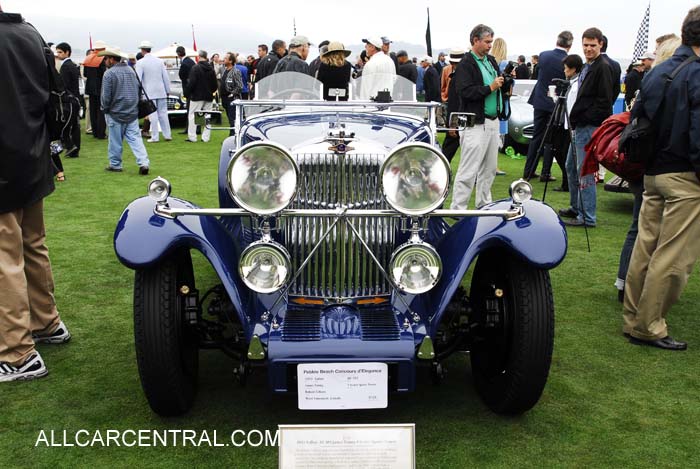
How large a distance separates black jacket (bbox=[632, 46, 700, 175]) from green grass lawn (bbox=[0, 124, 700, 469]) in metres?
1.14

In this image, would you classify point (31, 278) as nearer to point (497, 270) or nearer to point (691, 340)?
point (497, 270)

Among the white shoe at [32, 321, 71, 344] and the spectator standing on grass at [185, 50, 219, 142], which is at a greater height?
the spectator standing on grass at [185, 50, 219, 142]

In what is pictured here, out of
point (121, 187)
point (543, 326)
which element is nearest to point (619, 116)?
point (543, 326)

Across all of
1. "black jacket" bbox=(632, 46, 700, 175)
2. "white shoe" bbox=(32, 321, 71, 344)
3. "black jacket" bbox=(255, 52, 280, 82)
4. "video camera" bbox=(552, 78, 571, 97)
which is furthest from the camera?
"black jacket" bbox=(255, 52, 280, 82)

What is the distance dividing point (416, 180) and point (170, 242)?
1.10 meters

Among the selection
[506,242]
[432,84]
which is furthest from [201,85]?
[506,242]

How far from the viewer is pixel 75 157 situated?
38.1ft

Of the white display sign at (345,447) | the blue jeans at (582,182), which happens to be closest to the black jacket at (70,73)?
the blue jeans at (582,182)

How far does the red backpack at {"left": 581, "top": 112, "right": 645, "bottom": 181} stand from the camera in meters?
4.54

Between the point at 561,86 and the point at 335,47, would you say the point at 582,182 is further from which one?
the point at 335,47

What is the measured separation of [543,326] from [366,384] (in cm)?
84

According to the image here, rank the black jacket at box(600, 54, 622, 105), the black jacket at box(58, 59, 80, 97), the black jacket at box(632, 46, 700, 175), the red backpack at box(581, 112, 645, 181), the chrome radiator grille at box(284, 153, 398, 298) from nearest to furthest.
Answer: the chrome radiator grille at box(284, 153, 398, 298)
the black jacket at box(632, 46, 700, 175)
the red backpack at box(581, 112, 645, 181)
the black jacket at box(600, 54, 622, 105)
the black jacket at box(58, 59, 80, 97)

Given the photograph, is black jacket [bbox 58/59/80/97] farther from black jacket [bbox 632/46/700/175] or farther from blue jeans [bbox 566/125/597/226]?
black jacket [bbox 632/46/700/175]

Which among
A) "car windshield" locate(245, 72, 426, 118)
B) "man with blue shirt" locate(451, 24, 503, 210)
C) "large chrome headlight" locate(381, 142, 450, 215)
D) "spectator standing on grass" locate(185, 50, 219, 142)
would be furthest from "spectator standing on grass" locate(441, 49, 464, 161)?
"spectator standing on grass" locate(185, 50, 219, 142)
